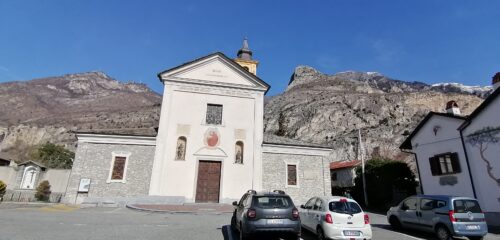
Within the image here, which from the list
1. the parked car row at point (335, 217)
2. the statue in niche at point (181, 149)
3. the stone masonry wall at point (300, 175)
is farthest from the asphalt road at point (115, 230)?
the stone masonry wall at point (300, 175)

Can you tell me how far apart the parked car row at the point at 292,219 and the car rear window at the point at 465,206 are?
4.09m

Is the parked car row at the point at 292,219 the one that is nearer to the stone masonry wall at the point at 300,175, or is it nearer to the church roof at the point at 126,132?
the stone masonry wall at the point at 300,175

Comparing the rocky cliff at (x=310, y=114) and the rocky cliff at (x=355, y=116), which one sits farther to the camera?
the rocky cliff at (x=310, y=114)

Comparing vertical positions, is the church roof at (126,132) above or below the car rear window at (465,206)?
above

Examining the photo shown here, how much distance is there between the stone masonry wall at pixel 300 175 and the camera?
20.7 meters

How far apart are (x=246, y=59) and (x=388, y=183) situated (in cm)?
2169

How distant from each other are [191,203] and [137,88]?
507 ft

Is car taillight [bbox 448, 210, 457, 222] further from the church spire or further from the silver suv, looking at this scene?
the church spire

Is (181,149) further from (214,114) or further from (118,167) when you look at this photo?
(118,167)

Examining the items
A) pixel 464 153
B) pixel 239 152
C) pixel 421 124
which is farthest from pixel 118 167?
pixel 464 153

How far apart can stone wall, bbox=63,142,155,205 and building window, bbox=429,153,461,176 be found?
19.0 metres

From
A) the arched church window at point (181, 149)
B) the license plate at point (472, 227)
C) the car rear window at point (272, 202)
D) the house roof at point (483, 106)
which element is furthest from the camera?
the arched church window at point (181, 149)

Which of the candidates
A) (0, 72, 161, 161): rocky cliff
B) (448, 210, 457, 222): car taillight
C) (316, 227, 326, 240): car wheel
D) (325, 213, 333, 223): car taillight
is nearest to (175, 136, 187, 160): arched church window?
(316, 227, 326, 240): car wheel

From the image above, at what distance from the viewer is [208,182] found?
66.2 feet
